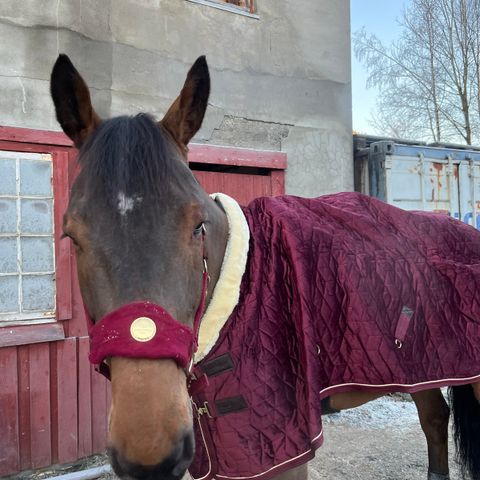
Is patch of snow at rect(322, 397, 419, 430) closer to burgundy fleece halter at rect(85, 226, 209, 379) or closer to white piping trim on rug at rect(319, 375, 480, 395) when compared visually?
white piping trim on rug at rect(319, 375, 480, 395)

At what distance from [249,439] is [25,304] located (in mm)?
2617

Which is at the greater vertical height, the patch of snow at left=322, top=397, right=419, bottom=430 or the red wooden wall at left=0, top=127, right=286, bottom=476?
the red wooden wall at left=0, top=127, right=286, bottom=476

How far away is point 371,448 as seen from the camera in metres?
3.96

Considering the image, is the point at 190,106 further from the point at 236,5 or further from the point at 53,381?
the point at 236,5

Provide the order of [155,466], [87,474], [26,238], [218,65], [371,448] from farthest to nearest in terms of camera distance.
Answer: [218,65]
[371,448]
[26,238]
[87,474]
[155,466]

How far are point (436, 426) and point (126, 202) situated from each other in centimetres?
265

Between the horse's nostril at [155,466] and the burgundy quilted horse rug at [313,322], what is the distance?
466mm

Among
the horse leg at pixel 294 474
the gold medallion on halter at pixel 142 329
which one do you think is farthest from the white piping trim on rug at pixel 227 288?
the horse leg at pixel 294 474

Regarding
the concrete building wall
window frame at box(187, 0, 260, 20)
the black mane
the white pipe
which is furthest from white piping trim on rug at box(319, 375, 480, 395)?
window frame at box(187, 0, 260, 20)

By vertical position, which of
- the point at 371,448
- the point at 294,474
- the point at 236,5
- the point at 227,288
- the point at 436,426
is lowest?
the point at 371,448

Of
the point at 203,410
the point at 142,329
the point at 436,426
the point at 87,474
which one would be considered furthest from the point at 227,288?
the point at 87,474

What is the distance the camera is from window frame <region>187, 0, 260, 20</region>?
14.7 ft

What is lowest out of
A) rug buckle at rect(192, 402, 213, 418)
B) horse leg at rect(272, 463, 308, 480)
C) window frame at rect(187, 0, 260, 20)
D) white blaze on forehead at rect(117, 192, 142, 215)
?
horse leg at rect(272, 463, 308, 480)

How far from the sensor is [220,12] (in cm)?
456
